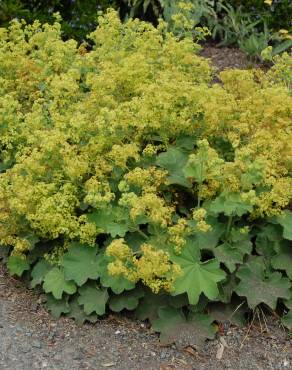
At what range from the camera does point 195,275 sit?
12.5 feet

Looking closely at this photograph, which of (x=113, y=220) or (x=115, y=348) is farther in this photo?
(x=113, y=220)

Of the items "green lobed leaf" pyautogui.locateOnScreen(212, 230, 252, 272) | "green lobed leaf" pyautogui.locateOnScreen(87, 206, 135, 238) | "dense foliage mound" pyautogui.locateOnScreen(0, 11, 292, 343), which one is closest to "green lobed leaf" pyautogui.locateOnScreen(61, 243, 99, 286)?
"dense foliage mound" pyautogui.locateOnScreen(0, 11, 292, 343)

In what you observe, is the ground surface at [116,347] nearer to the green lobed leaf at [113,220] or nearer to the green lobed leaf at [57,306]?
the green lobed leaf at [57,306]

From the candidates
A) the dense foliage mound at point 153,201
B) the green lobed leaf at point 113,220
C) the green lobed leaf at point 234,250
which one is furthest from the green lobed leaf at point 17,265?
the green lobed leaf at point 234,250

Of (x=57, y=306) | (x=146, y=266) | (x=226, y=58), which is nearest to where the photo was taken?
(x=146, y=266)

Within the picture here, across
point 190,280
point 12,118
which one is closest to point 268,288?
point 190,280

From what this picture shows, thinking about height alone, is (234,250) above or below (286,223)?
below

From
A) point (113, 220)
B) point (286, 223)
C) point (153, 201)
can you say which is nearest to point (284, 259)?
point (286, 223)

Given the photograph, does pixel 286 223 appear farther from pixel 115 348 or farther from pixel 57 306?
pixel 57 306

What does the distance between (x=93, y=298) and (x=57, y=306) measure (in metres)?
0.23

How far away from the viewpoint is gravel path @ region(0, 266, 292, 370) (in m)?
3.77

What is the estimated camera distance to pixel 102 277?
3.96m

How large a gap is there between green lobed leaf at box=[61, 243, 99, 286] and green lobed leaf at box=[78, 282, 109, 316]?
90 mm

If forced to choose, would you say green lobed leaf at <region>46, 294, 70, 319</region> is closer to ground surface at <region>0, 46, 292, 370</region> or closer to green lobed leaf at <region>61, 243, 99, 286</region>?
ground surface at <region>0, 46, 292, 370</region>
